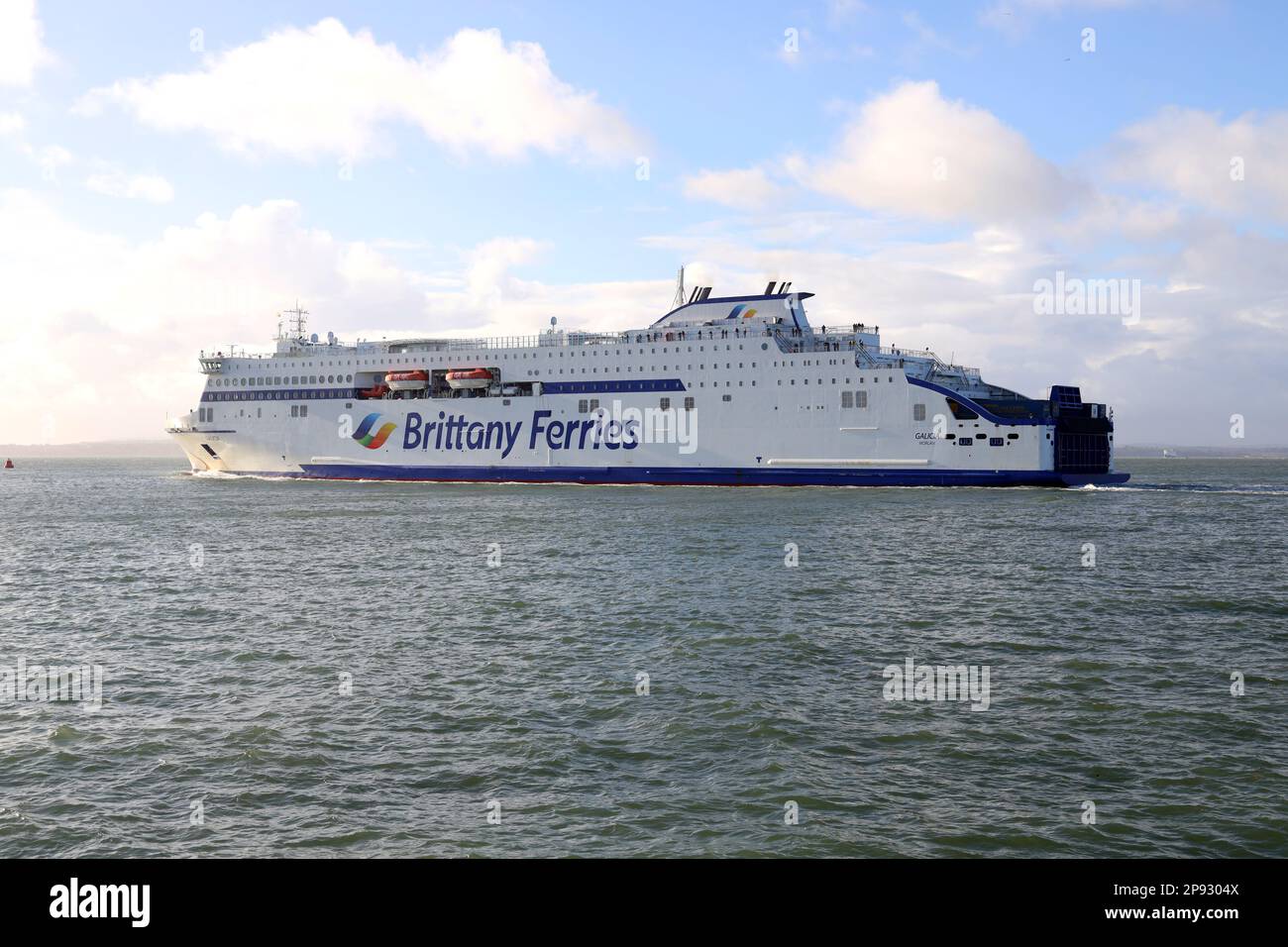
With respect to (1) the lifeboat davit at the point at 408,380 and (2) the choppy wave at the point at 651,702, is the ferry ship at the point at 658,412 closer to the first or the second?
(1) the lifeboat davit at the point at 408,380

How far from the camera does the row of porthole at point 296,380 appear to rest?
211ft

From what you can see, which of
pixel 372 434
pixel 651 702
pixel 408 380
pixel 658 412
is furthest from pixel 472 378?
pixel 651 702

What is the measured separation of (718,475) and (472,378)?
718 inches

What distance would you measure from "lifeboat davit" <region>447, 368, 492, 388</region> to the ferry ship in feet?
0.42

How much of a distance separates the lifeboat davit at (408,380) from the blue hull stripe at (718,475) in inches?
216

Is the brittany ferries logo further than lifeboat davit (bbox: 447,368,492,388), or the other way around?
the brittany ferries logo

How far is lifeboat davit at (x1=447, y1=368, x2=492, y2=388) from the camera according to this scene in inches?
2370

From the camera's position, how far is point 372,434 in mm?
62094

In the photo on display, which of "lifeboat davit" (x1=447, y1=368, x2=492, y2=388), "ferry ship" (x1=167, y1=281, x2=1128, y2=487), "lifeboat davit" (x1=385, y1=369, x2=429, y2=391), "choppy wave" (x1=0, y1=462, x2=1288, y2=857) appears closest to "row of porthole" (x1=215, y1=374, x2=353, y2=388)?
"ferry ship" (x1=167, y1=281, x2=1128, y2=487)

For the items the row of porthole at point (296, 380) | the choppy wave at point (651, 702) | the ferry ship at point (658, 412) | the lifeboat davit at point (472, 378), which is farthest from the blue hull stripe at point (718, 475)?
the choppy wave at point (651, 702)

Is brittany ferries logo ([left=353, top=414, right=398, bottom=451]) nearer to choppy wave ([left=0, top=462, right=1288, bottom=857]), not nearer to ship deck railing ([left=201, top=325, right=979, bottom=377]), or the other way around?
ship deck railing ([left=201, top=325, right=979, bottom=377])
